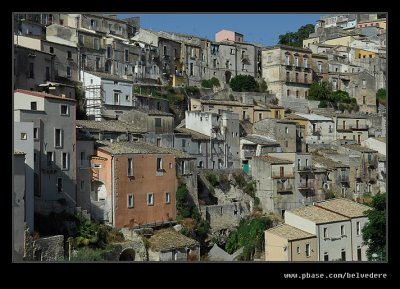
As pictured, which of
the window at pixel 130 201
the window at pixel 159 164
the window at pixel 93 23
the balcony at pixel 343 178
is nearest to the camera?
the window at pixel 130 201

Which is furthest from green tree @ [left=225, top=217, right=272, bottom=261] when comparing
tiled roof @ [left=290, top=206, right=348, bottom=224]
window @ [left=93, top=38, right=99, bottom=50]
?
window @ [left=93, top=38, right=99, bottom=50]

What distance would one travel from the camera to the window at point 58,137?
15.9 meters

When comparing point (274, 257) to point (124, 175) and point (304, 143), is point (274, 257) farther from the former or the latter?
point (304, 143)

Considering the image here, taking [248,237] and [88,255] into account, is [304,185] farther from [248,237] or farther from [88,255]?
[88,255]

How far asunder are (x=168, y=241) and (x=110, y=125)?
17.3 ft

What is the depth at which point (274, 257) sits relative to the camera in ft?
55.6

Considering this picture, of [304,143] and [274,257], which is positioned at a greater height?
[304,143]

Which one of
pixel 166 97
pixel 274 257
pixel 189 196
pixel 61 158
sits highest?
pixel 166 97

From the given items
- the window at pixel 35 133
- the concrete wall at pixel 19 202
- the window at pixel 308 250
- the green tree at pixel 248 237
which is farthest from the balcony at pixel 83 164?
the window at pixel 308 250

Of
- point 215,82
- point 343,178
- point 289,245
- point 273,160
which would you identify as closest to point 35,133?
point 289,245

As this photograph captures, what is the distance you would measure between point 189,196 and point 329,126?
37.7 feet

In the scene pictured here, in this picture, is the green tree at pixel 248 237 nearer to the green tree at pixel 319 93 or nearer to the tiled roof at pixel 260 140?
the tiled roof at pixel 260 140

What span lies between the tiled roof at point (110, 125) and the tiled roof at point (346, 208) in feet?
20.6
